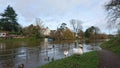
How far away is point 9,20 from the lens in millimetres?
106312

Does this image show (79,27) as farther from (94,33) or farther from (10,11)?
(10,11)

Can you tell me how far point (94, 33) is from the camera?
143125 mm

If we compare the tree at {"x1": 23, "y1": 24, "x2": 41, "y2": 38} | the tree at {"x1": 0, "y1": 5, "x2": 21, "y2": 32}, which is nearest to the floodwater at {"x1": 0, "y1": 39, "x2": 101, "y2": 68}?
the tree at {"x1": 23, "y1": 24, "x2": 41, "y2": 38}

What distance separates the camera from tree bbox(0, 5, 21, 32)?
106363mm

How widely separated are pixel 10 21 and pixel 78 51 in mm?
92716

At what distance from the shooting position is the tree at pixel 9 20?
106 meters

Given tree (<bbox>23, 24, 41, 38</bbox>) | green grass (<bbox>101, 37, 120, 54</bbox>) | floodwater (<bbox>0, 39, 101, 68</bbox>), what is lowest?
floodwater (<bbox>0, 39, 101, 68</bbox>)

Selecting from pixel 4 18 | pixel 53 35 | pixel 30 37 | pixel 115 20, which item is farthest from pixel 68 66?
pixel 53 35

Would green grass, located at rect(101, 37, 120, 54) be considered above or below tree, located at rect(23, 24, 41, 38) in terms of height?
below

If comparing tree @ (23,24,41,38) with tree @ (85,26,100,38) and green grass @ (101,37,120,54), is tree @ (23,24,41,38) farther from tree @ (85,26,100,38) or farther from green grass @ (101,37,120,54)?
green grass @ (101,37,120,54)

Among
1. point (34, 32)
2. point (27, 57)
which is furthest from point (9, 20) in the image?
point (27, 57)

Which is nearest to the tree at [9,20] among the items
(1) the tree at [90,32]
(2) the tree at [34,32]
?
(2) the tree at [34,32]

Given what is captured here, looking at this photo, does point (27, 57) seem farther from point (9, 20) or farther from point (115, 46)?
point (9, 20)

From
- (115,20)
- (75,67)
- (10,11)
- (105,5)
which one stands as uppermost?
(10,11)
